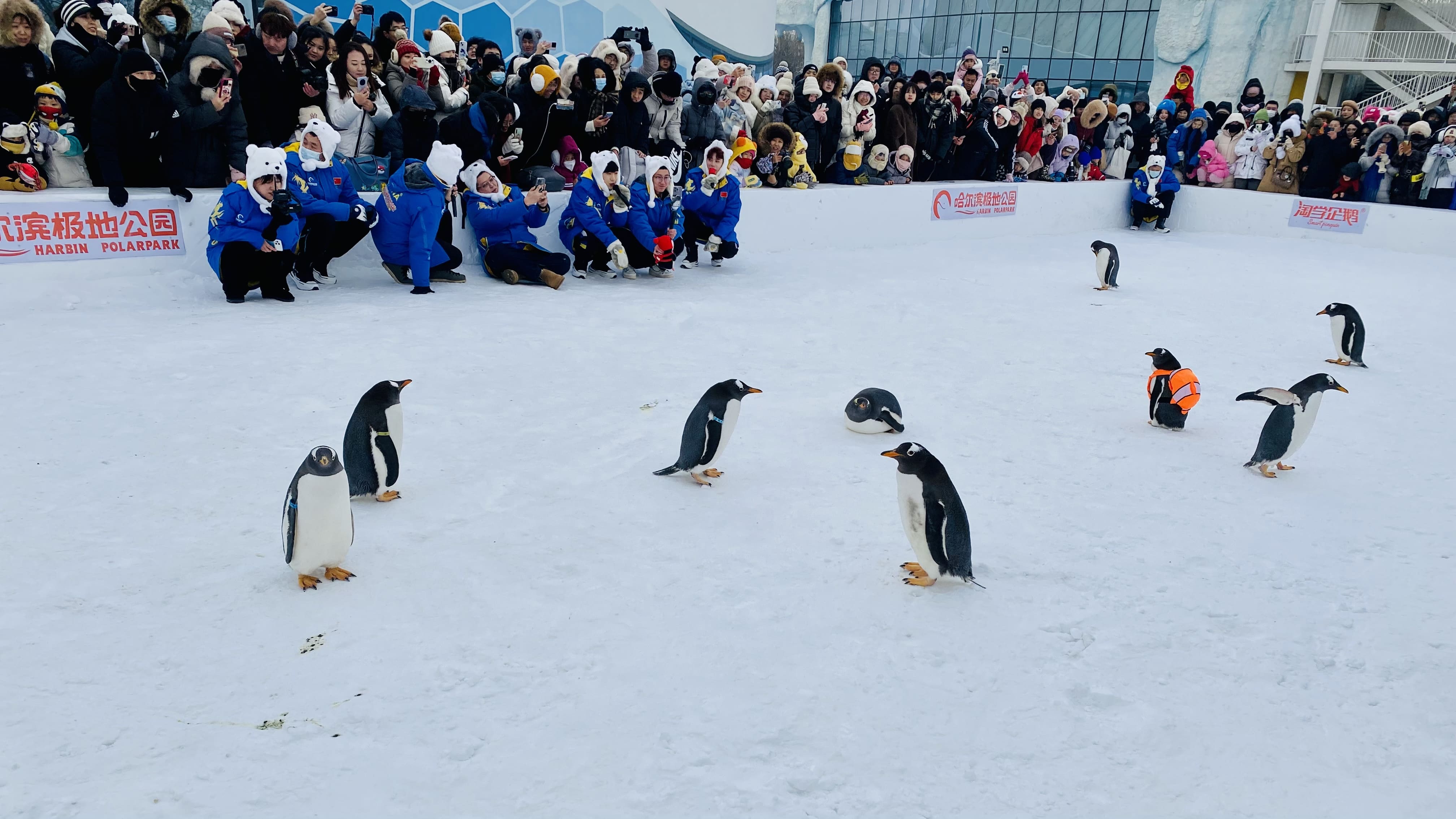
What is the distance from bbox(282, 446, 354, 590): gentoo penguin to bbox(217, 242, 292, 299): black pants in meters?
3.59

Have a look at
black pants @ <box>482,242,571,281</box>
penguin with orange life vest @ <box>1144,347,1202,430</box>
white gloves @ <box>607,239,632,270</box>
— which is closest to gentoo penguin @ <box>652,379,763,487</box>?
penguin with orange life vest @ <box>1144,347,1202,430</box>

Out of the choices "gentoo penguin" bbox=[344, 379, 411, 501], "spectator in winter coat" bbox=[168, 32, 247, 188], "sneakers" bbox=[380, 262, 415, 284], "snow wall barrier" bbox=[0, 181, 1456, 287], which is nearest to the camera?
"gentoo penguin" bbox=[344, 379, 411, 501]

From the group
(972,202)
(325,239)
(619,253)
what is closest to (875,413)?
(619,253)

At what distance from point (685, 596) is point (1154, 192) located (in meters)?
11.2

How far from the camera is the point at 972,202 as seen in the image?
10711 mm

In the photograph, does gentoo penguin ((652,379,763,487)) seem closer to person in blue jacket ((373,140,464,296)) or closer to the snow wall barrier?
person in blue jacket ((373,140,464,296))

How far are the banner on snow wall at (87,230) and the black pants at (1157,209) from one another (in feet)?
35.3

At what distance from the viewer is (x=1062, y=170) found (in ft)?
39.5

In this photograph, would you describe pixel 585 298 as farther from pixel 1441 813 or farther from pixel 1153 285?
pixel 1441 813

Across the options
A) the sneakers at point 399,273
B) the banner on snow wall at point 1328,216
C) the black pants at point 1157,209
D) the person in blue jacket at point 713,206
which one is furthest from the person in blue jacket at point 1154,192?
the sneakers at point 399,273

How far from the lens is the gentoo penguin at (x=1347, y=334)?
17.8ft

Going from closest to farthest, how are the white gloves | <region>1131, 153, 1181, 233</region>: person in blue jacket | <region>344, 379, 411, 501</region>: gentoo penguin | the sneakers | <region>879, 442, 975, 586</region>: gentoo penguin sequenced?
<region>879, 442, 975, 586</region>: gentoo penguin
<region>344, 379, 411, 501</region>: gentoo penguin
the sneakers
the white gloves
<region>1131, 153, 1181, 233</region>: person in blue jacket

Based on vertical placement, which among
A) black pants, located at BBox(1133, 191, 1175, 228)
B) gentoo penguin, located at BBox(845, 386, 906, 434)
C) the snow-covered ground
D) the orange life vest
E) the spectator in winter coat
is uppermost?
the spectator in winter coat

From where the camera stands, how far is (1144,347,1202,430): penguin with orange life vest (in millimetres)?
4094
